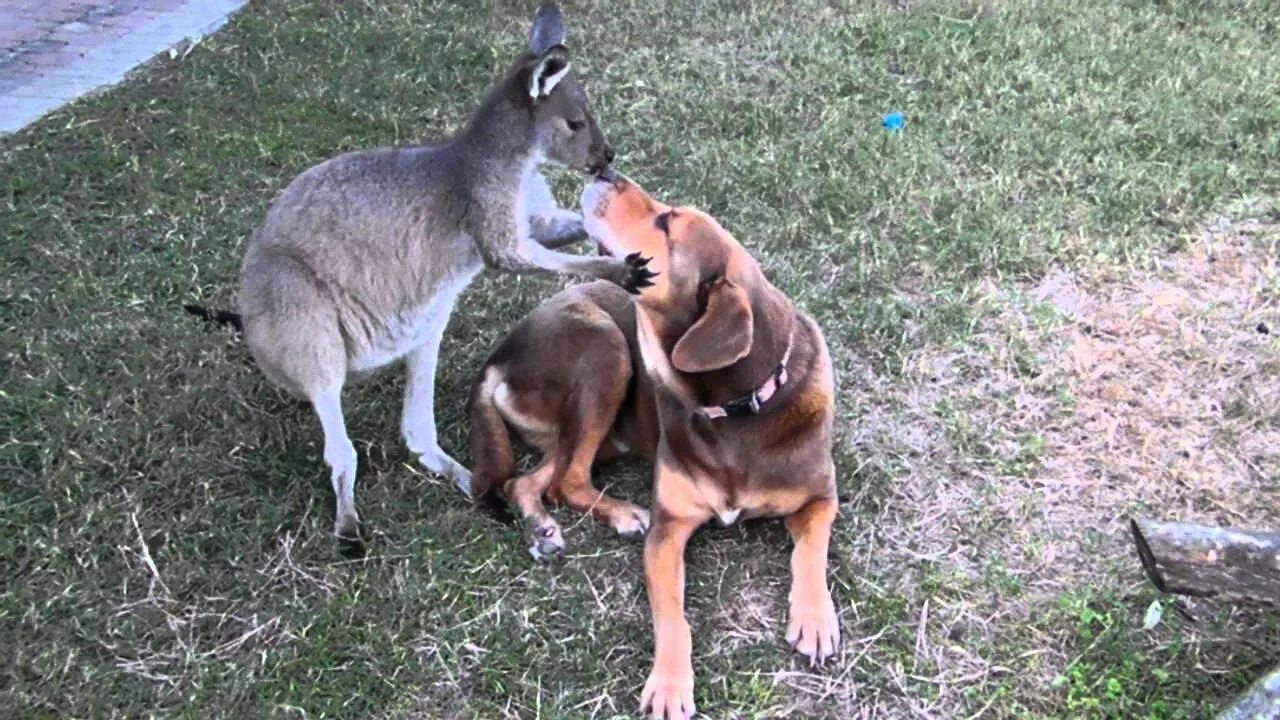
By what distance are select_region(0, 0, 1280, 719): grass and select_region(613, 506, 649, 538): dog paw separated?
0.17ft

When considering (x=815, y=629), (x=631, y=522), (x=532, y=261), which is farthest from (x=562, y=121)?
(x=815, y=629)

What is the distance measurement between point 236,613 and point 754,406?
5.63 feet

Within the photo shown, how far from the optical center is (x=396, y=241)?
3.66 meters

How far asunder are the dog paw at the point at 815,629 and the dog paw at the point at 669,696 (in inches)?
14.0

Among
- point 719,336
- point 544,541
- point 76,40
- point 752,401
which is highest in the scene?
point 719,336

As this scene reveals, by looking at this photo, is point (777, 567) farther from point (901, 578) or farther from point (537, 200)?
point (537, 200)

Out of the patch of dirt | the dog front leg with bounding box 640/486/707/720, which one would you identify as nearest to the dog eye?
the dog front leg with bounding box 640/486/707/720

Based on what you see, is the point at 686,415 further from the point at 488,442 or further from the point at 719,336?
the point at 488,442

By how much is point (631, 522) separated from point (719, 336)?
0.90 meters

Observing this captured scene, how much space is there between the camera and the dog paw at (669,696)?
9.86 ft

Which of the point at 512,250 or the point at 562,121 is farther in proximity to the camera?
the point at 562,121

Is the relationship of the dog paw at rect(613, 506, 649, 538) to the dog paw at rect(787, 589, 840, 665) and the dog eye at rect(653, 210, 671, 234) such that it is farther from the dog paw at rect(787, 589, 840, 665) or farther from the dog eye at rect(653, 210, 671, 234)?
the dog eye at rect(653, 210, 671, 234)

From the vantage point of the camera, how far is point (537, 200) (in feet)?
13.0

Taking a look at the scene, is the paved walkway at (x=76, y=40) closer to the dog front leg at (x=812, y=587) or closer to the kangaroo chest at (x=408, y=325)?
the kangaroo chest at (x=408, y=325)
